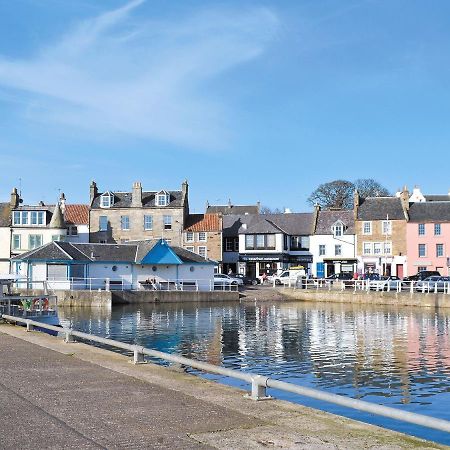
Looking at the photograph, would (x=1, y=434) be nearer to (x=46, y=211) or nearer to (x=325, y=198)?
(x=46, y=211)

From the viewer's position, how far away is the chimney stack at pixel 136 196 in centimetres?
8444

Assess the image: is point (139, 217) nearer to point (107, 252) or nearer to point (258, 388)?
point (107, 252)

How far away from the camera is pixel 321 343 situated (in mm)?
29953

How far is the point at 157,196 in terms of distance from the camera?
84312mm

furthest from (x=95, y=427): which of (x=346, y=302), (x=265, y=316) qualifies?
(x=346, y=302)

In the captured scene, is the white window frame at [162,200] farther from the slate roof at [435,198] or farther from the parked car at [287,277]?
the slate roof at [435,198]

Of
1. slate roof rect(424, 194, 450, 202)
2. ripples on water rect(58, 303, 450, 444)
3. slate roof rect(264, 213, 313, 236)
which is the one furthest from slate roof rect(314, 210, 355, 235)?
ripples on water rect(58, 303, 450, 444)

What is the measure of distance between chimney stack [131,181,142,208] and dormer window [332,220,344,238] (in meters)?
25.5

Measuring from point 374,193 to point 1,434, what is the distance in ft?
336

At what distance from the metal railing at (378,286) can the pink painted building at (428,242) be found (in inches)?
638

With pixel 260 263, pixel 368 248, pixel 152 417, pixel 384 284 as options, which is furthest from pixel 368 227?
pixel 152 417

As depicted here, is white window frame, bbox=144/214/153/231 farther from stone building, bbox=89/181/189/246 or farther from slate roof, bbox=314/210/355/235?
slate roof, bbox=314/210/355/235

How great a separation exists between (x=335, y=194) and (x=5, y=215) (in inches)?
2015

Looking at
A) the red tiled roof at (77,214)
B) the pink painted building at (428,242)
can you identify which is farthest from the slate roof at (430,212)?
the red tiled roof at (77,214)
